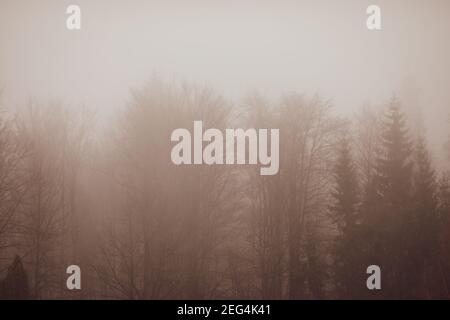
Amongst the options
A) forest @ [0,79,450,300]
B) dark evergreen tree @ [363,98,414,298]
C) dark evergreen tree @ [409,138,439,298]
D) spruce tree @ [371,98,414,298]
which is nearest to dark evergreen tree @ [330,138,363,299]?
forest @ [0,79,450,300]

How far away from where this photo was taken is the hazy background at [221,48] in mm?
11273

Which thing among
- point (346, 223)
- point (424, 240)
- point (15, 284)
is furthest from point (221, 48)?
point (15, 284)

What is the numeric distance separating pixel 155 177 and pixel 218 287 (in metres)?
3.17

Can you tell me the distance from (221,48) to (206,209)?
4254 millimetres

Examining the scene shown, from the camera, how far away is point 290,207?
11.5 meters

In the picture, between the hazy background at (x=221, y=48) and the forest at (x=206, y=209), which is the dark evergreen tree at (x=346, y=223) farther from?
the hazy background at (x=221, y=48)

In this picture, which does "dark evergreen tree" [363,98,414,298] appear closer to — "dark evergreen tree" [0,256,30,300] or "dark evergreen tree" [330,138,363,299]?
"dark evergreen tree" [330,138,363,299]

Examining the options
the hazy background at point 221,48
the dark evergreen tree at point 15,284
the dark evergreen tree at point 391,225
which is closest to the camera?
the dark evergreen tree at point 15,284

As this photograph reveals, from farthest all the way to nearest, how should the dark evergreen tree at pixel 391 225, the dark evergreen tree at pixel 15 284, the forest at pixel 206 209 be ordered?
the dark evergreen tree at pixel 391 225, the forest at pixel 206 209, the dark evergreen tree at pixel 15 284

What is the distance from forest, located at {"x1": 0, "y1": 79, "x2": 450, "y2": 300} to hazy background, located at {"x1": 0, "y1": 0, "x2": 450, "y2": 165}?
55 centimetres

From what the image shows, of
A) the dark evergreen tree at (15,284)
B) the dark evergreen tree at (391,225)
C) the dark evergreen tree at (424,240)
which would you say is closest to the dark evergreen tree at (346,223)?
the dark evergreen tree at (391,225)

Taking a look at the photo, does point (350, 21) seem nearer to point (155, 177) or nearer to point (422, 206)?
point (422, 206)

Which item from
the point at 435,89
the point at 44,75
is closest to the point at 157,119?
the point at 44,75

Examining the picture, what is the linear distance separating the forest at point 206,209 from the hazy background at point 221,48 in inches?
21.7
